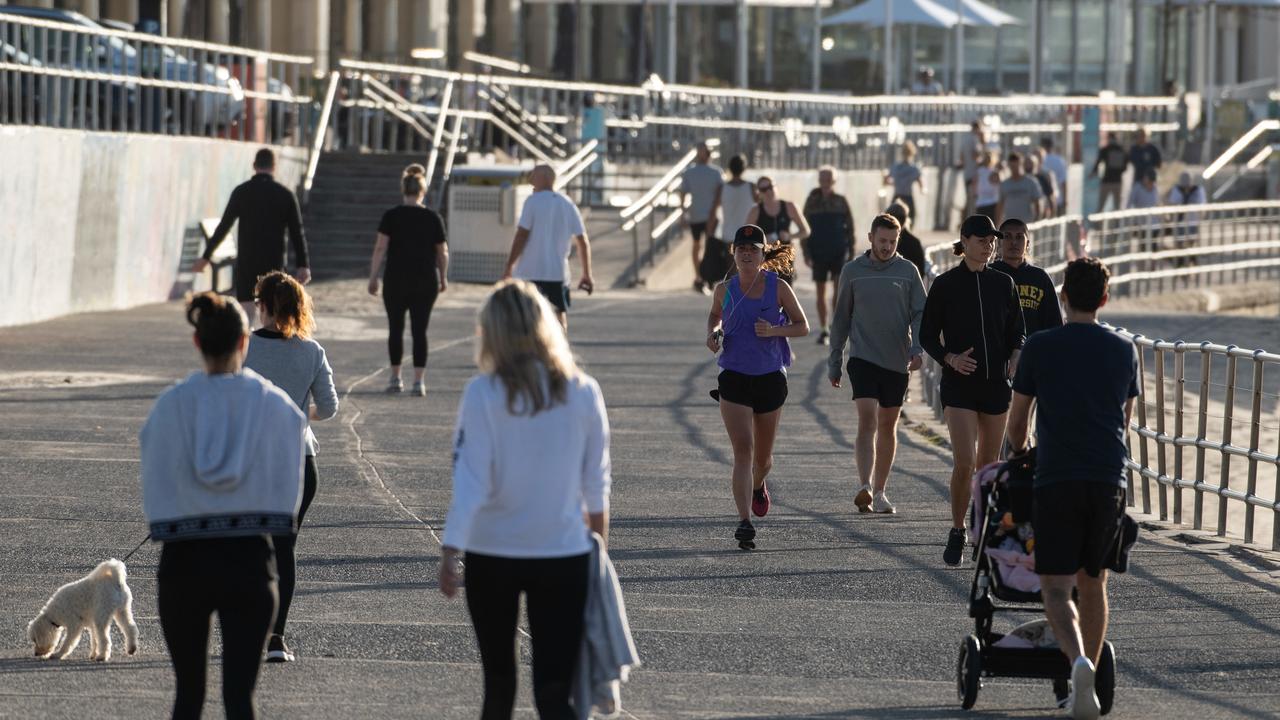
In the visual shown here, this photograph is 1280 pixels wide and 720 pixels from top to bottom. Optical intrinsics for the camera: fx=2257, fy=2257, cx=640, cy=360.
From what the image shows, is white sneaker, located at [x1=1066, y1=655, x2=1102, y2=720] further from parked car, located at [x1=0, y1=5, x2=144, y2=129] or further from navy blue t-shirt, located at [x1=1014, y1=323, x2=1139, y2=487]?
parked car, located at [x1=0, y1=5, x2=144, y2=129]

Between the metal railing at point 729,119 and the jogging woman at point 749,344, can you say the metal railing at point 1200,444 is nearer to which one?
the jogging woman at point 749,344

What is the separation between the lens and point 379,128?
30594mm

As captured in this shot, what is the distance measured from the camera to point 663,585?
9.38 m

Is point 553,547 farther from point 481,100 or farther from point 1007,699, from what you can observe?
point 481,100

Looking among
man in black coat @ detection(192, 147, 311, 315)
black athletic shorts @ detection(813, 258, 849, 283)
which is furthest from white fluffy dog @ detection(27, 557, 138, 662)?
black athletic shorts @ detection(813, 258, 849, 283)

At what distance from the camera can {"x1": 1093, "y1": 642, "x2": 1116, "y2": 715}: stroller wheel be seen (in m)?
7.07

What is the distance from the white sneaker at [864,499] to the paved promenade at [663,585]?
0.49 feet

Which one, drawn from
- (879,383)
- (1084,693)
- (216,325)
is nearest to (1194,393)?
(879,383)

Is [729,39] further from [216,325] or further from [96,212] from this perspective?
[216,325]

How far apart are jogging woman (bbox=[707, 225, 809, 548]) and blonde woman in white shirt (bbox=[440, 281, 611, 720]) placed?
198 inches

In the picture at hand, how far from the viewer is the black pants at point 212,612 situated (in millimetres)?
5633

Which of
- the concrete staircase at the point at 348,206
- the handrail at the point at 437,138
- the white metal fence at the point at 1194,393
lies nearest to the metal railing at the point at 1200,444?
the white metal fence at the point at 1194,393

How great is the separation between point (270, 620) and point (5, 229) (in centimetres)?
1525

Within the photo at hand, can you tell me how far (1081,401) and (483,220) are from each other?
66.1 feet
